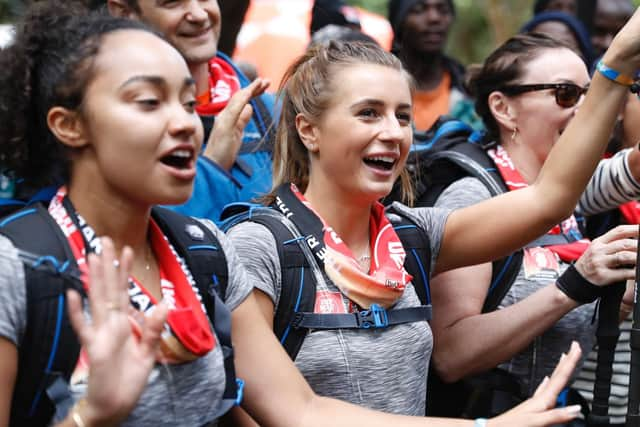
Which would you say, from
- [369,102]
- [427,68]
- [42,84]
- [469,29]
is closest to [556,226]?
[369,102]

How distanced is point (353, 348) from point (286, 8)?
661 centimetres

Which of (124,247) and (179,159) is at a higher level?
(179,159)

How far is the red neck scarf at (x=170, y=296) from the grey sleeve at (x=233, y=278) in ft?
0.50

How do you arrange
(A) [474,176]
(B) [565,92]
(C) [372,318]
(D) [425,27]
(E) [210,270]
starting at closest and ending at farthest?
(E) [210,270]
(C) [372,318]
(A) [474,176]
(B) [565,92]
(D) [425,27]

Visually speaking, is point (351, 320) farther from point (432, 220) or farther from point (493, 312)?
point (493, 312)

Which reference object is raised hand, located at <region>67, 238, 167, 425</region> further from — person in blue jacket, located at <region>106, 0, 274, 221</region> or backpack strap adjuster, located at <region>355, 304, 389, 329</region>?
person in blue jacket, located at <region>106, 0, 274, 221</region>

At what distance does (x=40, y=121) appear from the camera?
7.79 feet

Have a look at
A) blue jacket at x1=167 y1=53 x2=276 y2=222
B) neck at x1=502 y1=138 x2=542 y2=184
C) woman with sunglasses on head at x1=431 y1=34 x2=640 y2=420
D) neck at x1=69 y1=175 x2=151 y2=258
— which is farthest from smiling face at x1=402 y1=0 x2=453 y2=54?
neck at x1=69 y1=175 x2=151 y2=258

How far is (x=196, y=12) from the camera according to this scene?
3.80 m

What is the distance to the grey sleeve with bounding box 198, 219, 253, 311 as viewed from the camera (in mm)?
2525

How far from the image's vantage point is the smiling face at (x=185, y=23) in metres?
3.78

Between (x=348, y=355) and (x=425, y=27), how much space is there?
3931 millimetres

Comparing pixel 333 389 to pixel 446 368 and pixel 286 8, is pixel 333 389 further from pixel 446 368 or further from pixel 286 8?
pixel 286 8

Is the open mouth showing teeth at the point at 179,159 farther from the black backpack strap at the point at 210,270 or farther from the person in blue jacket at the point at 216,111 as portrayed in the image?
the person in blue jacket at the point at 216,111
